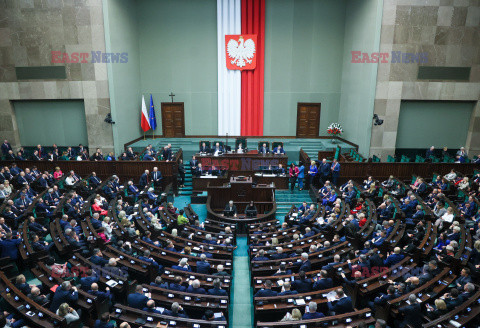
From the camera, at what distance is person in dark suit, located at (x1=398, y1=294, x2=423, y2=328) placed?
5.46m

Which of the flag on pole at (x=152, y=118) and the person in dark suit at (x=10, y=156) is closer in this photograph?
the person in dark suit at (x=10, y=156)

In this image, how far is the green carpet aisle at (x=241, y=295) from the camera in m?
6.57

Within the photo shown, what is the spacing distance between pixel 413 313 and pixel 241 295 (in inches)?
137

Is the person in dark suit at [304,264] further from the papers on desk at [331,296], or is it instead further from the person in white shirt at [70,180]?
the person in white shirt at [70,180]

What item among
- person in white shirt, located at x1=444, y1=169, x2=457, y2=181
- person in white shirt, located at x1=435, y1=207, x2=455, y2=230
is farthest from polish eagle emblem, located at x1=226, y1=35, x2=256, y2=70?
person in white shirt, located at x1=435, y1=207, x2=455, y2=230

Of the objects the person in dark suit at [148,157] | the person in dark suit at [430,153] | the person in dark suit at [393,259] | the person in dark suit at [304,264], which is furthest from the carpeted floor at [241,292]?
the person in dark suit at [430,153]

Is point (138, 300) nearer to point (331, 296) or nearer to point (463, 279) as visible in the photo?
point (331, 296)

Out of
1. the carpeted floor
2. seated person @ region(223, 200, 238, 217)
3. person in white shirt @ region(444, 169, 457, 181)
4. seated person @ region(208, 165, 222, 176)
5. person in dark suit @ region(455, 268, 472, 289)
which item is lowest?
the carpeted floor

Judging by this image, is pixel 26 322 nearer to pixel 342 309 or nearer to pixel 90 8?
pixel 342 309

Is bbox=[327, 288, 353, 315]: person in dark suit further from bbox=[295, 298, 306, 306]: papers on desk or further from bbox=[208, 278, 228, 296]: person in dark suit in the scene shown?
bbox=[208, 278, 228, 296]: person in dark suit

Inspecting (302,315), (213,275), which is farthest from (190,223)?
(302,315)

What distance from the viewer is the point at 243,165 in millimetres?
14438

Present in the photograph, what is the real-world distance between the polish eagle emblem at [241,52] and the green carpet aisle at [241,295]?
40.5 ft

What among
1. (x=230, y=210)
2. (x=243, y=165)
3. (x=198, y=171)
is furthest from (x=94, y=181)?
(x=243, y=165)
